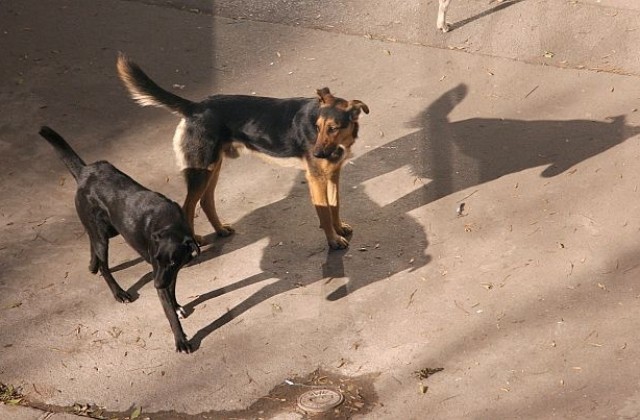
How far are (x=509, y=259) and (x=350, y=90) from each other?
319cm

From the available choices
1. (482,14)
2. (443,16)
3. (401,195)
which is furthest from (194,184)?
(482,14)

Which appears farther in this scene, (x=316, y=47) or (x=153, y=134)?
(x=316, y=47)

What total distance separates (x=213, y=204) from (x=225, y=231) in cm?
26

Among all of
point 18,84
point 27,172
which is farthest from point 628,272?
point 18,84

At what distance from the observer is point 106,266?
737cm

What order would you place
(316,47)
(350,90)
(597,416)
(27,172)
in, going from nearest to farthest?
(597,416) → (27,172) → (350,90) → (316,47)

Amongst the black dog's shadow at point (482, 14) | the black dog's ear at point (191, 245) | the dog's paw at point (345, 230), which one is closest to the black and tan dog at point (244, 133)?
the dog's paw at point (345, 230)

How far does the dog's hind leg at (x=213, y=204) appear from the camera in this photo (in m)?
7.77

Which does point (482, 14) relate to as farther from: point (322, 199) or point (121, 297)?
point (121, 297)

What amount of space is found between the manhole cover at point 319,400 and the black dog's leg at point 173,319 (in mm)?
1003

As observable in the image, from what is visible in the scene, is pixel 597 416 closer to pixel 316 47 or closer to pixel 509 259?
pixel 509 259

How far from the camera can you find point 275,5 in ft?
38.7

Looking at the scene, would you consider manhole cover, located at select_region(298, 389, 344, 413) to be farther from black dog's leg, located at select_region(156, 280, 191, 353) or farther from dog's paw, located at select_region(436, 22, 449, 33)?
dog's paw, located at select_region(436, 22, 449, 33)

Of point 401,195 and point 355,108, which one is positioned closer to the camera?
point 355,108
